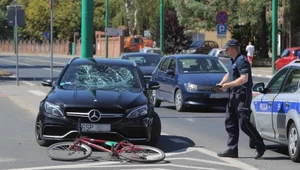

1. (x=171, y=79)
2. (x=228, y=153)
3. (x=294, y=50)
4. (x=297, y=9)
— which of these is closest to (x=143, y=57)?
(x=171, y=79)

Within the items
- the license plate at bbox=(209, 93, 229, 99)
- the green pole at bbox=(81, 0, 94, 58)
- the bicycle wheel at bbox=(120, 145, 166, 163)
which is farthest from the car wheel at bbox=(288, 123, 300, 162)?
the green pole at bbox=(81, 0, 94, 58)

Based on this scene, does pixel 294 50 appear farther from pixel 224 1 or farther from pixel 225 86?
pixel 225 86

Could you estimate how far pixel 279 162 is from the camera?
10891 millimetres

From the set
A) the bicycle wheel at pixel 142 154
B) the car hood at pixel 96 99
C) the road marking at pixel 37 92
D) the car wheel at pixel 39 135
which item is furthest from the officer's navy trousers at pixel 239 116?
the road marking at pixel 37 92

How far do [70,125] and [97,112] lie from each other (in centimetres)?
46

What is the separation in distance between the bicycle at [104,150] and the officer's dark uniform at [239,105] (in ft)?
3.79

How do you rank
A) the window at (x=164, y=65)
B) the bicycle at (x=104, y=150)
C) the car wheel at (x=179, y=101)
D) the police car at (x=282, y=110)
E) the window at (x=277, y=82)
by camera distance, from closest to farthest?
the bicycle at (x=104, y=150) < the police car at (x=282, y=110) < the window at (x=277, y=82) < the car wheel at (x=179, y=101) < the window at (x=164, y=65)

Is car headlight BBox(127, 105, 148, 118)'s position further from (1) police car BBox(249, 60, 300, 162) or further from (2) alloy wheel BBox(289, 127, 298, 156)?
(2) alloy wheel BBox(289, 127, 298, 156)

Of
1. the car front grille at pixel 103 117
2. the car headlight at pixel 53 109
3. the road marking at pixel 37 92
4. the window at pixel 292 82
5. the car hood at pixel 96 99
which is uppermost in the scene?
the window at pixel 292 82

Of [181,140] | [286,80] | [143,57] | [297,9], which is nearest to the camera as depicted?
[286,80]

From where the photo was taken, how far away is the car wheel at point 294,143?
410 inches

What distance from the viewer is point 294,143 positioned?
10.6 metres

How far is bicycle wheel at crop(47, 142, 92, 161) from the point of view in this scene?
10.5 meters

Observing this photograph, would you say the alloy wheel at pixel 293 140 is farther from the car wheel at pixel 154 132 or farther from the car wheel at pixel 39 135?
the car wheel at pixel 39 135
